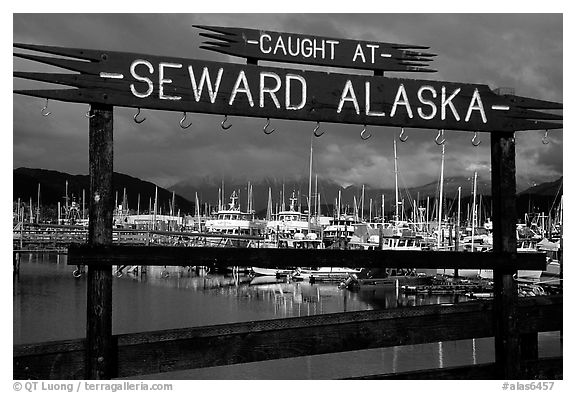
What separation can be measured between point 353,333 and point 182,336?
1.52m

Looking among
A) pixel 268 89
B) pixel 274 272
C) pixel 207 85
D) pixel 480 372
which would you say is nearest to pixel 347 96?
pixel 268 89

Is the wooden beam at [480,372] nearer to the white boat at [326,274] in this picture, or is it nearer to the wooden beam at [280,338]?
the wooden beam at [280,338]

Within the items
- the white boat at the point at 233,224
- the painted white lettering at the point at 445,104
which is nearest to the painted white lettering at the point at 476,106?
the painted white lettering at the point at 445,104

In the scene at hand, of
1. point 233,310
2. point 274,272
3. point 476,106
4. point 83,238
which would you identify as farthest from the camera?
point 83,238

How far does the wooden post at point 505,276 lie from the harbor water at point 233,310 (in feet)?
51.6

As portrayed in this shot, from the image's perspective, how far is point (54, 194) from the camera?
197 m

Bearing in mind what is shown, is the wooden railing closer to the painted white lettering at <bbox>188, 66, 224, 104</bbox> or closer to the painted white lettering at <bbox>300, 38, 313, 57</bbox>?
the painted white lettering at <bbox>300, 38, 313, 57</bbox>

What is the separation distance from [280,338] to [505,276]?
222cm

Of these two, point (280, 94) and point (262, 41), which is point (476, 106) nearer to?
point (280, 94)

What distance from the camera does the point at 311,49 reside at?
18.5ft

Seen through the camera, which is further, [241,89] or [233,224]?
[233,224]

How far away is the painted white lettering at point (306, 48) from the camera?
18.4 feet
